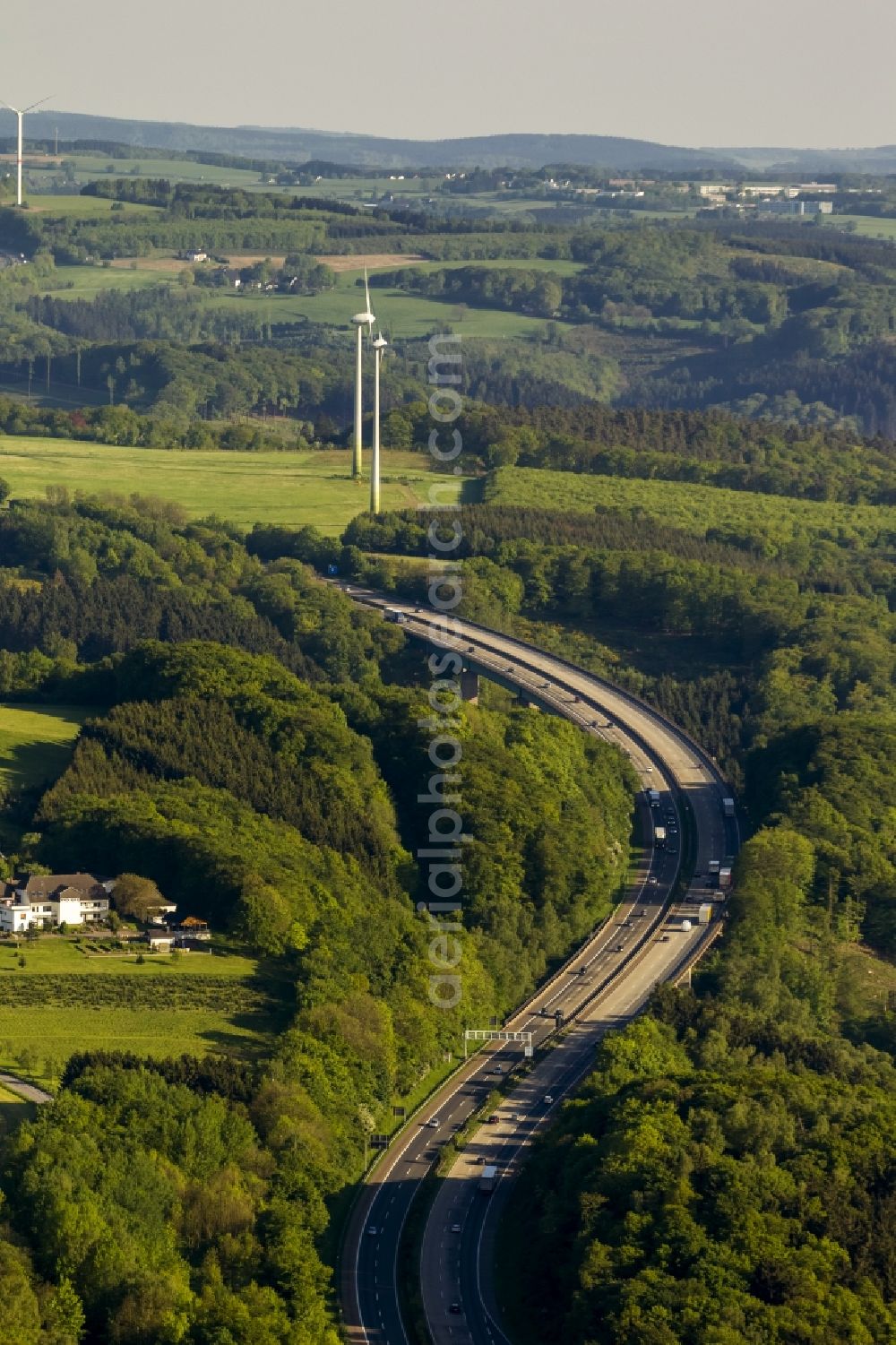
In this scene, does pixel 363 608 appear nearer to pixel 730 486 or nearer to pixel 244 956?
pixel 730 486

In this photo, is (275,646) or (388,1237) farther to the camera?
(275,646)

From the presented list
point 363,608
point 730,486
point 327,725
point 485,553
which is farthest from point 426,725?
point 730,486

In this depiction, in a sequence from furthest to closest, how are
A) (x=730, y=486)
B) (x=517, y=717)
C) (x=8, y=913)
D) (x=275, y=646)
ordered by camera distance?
(x=730, y=486) → (x=275, y=646) → (x=517, y=717) → (x=8, y=913)

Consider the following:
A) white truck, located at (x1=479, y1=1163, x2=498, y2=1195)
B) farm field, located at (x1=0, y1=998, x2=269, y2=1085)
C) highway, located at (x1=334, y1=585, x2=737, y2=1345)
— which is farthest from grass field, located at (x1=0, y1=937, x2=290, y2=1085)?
white truck, located at (x1=479, y1=1163, x2=498, y2=1195)

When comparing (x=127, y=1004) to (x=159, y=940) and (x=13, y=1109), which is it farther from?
(x=13, y=1109)

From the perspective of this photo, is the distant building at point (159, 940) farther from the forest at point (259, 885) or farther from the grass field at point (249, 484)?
the grass field at point (249, 484)

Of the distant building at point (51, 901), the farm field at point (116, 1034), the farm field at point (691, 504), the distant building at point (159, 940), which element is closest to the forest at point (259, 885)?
the farm field at point (116, 1034)

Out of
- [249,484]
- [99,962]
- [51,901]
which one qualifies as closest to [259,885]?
[51,901]
